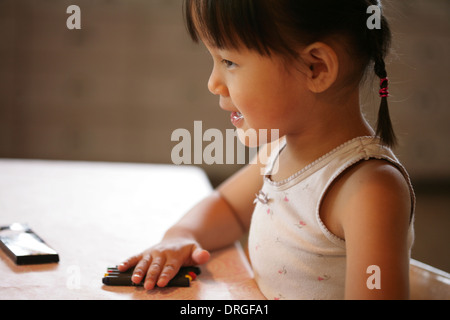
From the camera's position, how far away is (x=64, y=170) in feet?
4.40

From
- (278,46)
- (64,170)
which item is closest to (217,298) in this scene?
(278,46)

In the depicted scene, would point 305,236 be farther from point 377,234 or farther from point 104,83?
point 104,83

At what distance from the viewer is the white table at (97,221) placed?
633 mm

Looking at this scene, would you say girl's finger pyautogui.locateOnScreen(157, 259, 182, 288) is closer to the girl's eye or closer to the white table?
the white table

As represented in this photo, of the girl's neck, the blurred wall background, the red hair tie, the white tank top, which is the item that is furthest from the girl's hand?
the blurred wall background

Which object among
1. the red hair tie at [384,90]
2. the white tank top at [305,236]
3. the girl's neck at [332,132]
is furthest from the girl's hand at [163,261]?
the red hair tie at [384,90]

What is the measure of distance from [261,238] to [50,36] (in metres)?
2.41

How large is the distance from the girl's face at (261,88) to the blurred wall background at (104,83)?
2.21 meters

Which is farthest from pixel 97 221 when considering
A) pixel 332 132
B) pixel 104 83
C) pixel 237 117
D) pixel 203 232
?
pixel 104 83

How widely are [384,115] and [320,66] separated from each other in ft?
0.34

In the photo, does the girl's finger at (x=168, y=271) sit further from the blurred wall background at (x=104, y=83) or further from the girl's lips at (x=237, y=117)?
the blurred wall background at (x=104, y=83)

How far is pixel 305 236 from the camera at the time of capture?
2.23 feet

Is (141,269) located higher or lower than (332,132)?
lower
